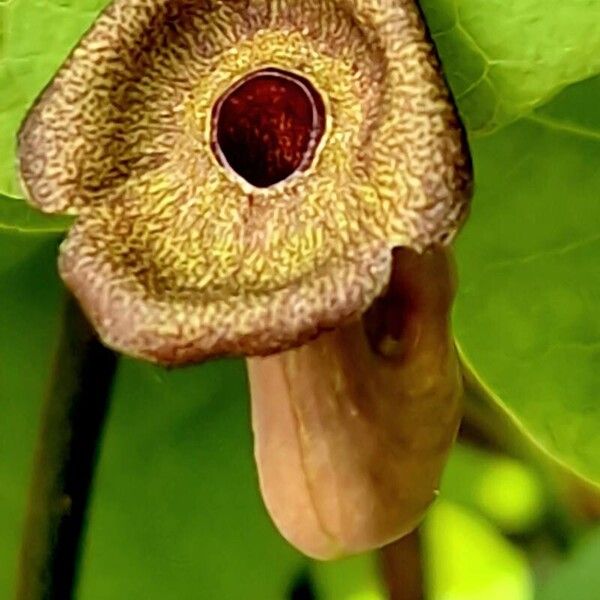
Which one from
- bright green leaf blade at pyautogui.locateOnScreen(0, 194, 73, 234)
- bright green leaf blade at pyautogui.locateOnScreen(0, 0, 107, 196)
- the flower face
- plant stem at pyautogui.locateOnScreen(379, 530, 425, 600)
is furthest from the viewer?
plant stem at pyautogui.locateOnScreen(379, 530, 425, 600)

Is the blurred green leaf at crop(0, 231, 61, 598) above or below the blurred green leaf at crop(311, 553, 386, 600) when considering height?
above

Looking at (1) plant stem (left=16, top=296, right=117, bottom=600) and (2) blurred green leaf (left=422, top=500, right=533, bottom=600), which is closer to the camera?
(1) plant stem (left=16, top=296, right=117, bottom=600)

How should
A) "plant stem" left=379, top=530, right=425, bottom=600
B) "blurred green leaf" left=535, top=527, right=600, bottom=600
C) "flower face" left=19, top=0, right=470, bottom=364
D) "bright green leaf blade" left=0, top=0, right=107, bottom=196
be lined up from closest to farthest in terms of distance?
1. "flower face" left=19, top=0, right=470, bottom=364
2. "bright green leaf blade" left=0, top=0, right=107, bottom=196
3. "blurred green leaf" left=535, top=527, right=600, bottom=600
4. "plant stem" left=379, top=530, right=425, bottom=600

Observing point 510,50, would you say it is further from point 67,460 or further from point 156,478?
point 156,478

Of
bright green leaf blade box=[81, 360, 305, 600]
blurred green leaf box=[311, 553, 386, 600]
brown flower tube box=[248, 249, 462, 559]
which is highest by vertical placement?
brown flower tube box=[248, 249, 462, 559]

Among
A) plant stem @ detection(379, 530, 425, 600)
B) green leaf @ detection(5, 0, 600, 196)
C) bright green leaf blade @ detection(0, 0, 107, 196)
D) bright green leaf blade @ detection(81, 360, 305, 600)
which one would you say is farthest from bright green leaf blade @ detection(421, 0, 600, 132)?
plant stem @ detection(379, 530, 425, 600)

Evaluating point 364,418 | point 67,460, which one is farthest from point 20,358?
point 364,418

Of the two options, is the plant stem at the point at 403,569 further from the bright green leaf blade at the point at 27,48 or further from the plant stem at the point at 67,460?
the bright green leaf blade at the point at 27,48

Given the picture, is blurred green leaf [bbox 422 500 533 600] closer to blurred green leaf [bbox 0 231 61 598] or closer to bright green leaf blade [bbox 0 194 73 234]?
blurred green leaf [bbox 0 231 61 598]

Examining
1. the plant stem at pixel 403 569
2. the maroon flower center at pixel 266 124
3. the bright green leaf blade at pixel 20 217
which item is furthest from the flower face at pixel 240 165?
the plant stem at pixel 403 569
